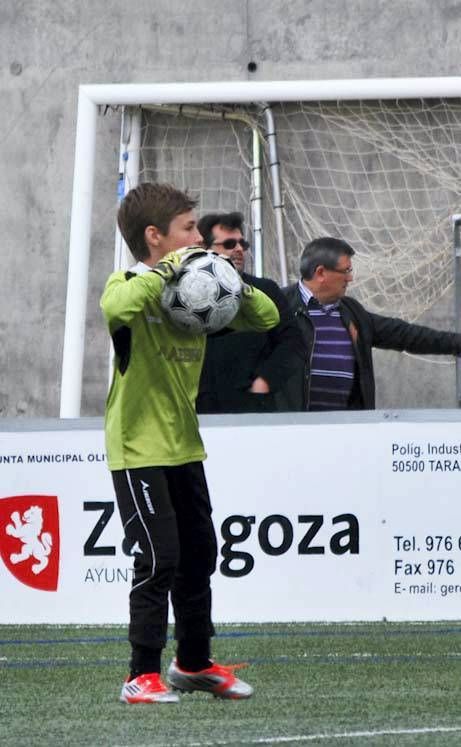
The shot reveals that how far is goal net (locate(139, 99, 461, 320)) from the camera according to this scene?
35.5 ft

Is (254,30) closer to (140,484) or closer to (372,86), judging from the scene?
(372,86)

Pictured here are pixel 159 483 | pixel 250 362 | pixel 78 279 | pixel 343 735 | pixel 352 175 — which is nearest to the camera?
pixel 343 735

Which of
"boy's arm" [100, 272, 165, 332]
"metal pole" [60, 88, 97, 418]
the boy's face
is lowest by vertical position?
"boy's arm" [100, 272, 165, 332]

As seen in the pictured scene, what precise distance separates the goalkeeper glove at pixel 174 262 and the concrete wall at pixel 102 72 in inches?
252

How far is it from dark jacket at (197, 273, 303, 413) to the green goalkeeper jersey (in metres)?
2.21

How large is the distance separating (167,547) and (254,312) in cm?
87

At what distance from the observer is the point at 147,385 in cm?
501

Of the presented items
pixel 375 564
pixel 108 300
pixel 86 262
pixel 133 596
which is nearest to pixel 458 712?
pixel 133 596

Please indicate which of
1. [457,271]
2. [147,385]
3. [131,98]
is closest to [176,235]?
[147,385]

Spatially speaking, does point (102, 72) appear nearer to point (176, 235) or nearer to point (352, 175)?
point (352, 175)

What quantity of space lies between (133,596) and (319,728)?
3.24ft

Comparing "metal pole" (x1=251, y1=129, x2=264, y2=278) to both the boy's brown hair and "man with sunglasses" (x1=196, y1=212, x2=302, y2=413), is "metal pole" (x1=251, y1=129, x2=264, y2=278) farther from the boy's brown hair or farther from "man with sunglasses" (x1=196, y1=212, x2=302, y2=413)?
the boy's brown hair

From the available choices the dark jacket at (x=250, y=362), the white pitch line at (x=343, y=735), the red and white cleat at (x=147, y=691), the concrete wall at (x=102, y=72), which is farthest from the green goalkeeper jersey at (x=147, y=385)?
the concrete wall at (x=102, y=72)

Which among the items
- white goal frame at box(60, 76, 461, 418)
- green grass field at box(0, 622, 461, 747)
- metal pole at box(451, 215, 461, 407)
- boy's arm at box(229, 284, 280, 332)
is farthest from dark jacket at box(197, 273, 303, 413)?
metal pole at box(451, 215, 461, 407)
